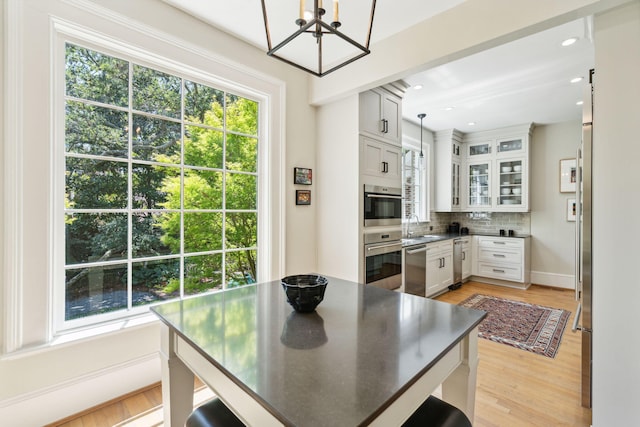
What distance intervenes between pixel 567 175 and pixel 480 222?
1.50m

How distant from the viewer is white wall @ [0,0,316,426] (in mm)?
1587

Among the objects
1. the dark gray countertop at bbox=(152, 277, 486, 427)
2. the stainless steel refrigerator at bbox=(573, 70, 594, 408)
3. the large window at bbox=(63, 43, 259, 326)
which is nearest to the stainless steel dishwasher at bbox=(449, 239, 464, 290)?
the stainless steel refrigerator at bbox=(573, 70, 594, 408)

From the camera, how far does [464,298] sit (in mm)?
4301

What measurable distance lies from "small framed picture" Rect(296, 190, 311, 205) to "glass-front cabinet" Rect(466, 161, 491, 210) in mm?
3732

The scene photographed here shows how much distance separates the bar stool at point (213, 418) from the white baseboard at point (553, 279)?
578cm

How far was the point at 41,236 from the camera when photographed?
168cm

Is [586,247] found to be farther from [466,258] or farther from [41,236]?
[466,258]

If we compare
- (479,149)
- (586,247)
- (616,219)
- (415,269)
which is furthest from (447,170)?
(616,219)

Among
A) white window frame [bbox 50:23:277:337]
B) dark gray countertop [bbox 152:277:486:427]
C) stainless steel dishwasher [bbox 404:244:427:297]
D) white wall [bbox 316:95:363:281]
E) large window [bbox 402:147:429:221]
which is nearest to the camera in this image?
dark gray countertop [bbox 152:277:486:427]

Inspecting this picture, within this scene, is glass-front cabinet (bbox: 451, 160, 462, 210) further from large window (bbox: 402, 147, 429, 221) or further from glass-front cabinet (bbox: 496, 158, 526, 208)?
glass-front cabinet (bbox: 496, 158, 526, 208)

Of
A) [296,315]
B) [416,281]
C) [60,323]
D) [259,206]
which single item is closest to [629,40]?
[296,315]

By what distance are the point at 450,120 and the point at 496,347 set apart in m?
3.34

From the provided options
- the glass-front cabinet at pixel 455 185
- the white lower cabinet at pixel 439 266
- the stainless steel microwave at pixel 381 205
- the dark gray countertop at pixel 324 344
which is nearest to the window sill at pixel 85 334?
the dark gray countertop at pixel 324 344

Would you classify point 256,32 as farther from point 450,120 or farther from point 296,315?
point 450,120
